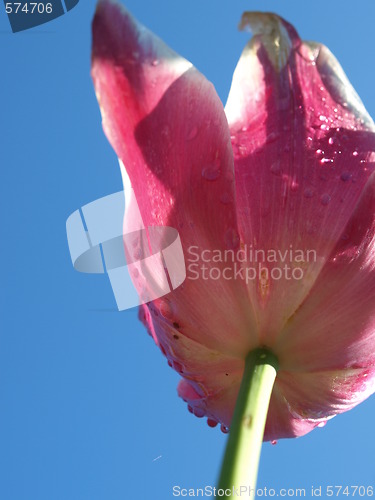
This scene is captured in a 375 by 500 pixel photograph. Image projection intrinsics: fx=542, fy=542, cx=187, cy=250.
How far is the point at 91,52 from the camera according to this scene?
2.86 ft

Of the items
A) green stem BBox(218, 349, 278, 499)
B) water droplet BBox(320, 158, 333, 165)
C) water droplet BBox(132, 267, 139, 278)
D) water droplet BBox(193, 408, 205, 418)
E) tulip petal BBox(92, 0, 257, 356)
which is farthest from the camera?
water droplet BBox(193, 408, 205, 418)

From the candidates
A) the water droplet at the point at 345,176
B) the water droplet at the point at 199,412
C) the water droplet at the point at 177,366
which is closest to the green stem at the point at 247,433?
the water droplet at the point at 177,366

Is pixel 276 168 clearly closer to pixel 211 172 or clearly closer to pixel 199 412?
pixel 211 172

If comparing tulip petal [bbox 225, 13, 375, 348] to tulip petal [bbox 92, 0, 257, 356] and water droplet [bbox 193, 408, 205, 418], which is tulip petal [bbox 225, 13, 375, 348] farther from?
water droplet [bbox 193, 408, 205, 418]

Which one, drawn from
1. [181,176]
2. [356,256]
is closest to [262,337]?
[356,256]

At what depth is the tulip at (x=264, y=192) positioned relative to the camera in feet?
3.11

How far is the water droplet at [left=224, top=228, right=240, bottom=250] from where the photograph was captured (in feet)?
3.22

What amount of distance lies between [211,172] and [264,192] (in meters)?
0.11

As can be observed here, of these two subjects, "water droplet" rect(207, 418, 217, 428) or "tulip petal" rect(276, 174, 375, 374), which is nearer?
"tulip petal" rect(276, 174, 375, 374)

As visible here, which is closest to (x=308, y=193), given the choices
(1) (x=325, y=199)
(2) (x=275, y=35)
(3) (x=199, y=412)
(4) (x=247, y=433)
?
(1) (x=325, y=199)

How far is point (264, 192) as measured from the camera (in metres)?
0.99

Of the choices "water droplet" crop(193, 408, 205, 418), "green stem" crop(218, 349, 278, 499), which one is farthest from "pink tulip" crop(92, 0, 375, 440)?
"water droplet" crop(193, 408, 205, 418)

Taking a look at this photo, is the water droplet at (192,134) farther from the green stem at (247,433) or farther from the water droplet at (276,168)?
the green stem at (247,433)

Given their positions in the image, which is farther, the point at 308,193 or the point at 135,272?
the point at 135,272
